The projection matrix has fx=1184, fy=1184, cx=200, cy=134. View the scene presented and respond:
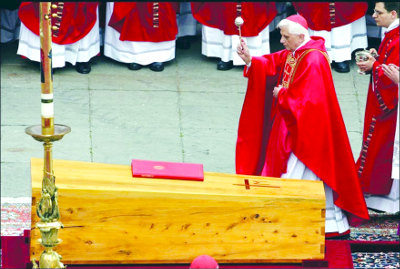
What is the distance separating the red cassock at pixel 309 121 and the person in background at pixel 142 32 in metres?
2.88

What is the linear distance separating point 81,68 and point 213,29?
1.32m

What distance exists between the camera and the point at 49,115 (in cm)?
570

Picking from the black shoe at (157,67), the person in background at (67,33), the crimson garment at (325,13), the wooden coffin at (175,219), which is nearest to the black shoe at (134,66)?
the black shoe at (157,67)

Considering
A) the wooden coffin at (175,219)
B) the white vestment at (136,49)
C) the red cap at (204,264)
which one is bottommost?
the white vestment at (136,49)

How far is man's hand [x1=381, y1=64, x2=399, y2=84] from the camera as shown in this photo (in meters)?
7.95

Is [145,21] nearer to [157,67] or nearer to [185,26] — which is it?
[157,67]

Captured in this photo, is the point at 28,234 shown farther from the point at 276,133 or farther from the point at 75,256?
the point at 276,133

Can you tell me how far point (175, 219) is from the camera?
6.99 meters

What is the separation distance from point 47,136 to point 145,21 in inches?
213

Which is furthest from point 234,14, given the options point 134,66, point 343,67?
point 343,67

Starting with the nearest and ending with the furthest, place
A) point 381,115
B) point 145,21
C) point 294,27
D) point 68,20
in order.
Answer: point 294,27, point 381,115, point 68,20, point 145,21

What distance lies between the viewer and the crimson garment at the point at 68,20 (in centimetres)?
1074

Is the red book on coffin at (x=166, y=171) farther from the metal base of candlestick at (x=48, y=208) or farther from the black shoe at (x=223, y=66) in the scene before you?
the black shoe at (x=223, y=66)

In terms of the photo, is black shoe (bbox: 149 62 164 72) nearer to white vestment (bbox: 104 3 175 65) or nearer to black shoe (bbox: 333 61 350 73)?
white vestment (bbox: 104 3 175 65)
